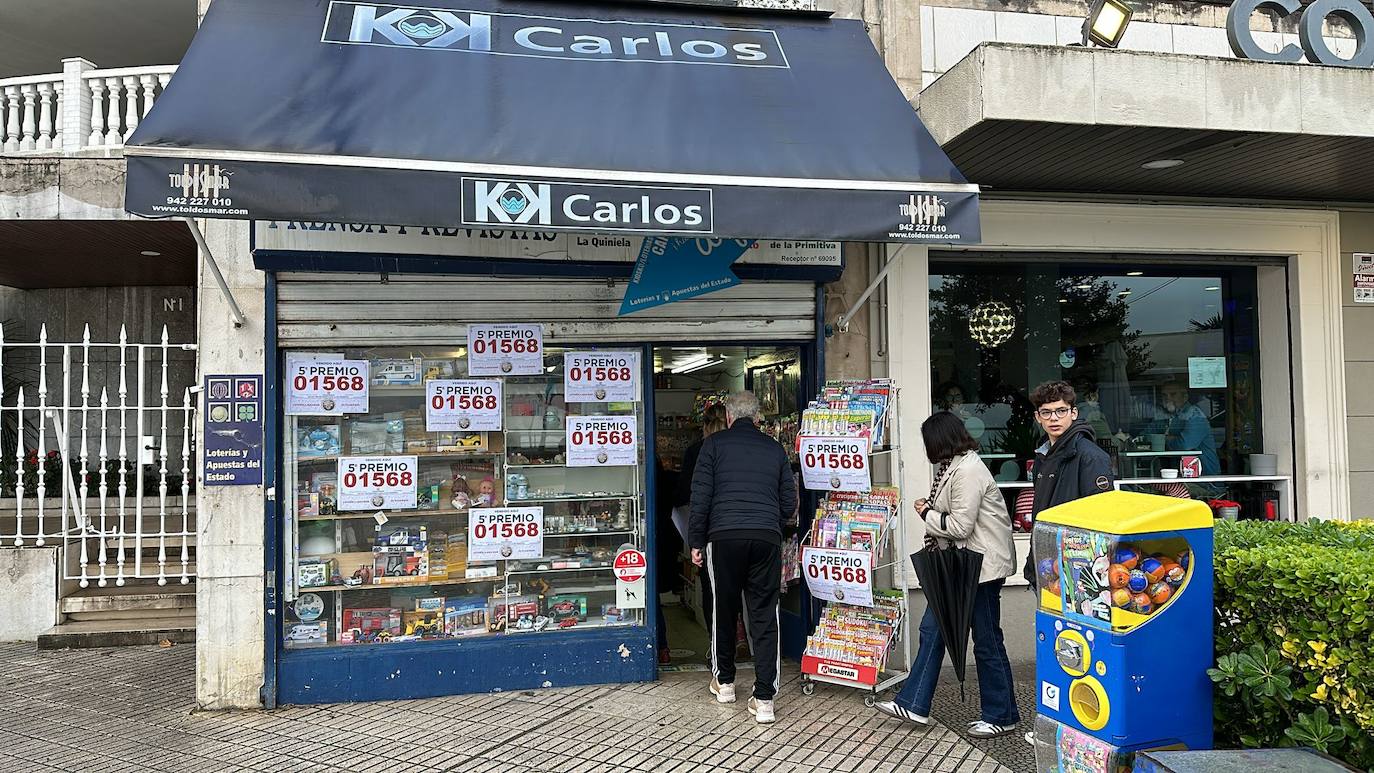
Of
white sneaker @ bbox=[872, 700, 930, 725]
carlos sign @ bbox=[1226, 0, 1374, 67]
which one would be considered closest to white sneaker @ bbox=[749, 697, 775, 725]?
white sneaker @ bbox=[872, 700, 930, 725]

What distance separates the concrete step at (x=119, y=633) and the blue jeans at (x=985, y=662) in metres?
5.57

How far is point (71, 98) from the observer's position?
8.29 meters

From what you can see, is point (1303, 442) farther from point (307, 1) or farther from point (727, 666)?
point (307, 1)

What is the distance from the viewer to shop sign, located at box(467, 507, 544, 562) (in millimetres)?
5594

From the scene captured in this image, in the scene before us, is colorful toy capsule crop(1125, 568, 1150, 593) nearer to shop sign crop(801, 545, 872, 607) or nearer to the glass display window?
shop sign crop(801, 545, 872, 607)

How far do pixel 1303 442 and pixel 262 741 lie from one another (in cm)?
736

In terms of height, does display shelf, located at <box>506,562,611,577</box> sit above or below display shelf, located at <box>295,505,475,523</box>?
below

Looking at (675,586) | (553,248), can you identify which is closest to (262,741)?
(553,248)

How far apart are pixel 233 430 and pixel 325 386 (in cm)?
56

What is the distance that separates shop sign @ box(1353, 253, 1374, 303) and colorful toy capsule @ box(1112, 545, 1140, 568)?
5147 mm

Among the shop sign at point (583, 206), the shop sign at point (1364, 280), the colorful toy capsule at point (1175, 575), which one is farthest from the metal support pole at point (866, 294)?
the shop sign at point (1364, 280)

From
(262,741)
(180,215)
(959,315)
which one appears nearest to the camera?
(180,215)

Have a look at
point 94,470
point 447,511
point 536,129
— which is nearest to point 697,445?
point 447,511

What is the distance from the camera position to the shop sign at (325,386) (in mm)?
5344
